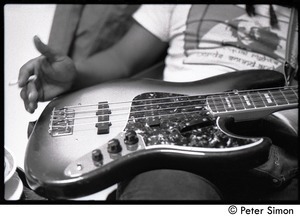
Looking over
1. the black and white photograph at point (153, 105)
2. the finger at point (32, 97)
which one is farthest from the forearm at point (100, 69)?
the finger at point (32, 97)

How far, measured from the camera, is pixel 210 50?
685 millimetres

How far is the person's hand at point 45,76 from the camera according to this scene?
22.0 inches

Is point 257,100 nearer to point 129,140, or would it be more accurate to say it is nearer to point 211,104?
point 211,104

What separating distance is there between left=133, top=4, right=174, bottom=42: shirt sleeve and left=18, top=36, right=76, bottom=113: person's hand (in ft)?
0.68

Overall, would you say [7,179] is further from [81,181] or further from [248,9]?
[248,9]

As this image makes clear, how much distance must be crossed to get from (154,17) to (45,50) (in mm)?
277

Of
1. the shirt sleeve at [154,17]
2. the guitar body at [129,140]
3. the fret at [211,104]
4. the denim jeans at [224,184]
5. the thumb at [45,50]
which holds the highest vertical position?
the shirt sleeve at [154,17]

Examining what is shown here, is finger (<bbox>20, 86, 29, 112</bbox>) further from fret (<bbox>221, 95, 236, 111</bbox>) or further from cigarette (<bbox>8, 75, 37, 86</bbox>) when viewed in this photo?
fret (<bbox>221, 95, 236, 111</bbox>)

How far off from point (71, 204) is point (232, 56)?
0.44 meters

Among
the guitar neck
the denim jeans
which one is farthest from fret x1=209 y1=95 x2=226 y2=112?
the denim jeans

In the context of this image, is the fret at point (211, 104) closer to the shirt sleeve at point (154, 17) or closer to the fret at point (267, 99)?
the fret at point (267, 99)

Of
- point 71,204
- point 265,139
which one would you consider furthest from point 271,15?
point 71,204

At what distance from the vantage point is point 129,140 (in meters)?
0.46

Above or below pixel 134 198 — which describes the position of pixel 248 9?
above
